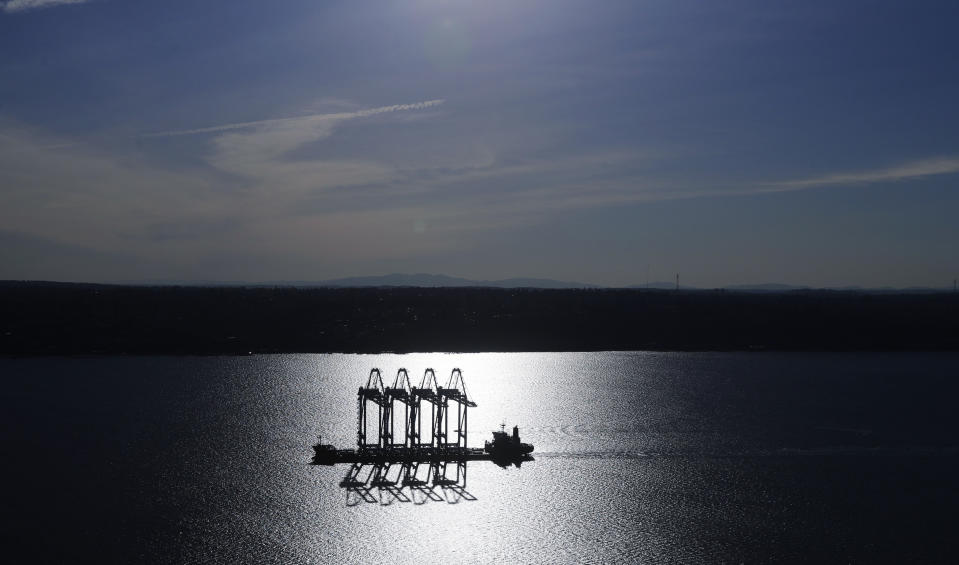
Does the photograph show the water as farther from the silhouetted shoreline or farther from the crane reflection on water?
the silhouetted shoreline

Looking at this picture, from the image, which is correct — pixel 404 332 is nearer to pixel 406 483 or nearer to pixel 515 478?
pixel 515 478

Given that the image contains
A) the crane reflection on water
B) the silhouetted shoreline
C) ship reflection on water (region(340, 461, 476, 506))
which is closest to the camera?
ship reflection on water (region(340, 461, 476, 506))

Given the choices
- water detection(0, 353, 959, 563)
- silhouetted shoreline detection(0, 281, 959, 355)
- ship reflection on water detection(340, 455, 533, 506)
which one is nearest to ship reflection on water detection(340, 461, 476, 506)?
ship reflection on water detection(340, 455, 533, 506)

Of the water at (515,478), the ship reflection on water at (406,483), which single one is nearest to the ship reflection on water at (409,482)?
the ship reflection on water at (406,483)

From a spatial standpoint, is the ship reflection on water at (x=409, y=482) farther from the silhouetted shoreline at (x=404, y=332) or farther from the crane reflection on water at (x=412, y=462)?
the silhouetted shoreline at (x=404, y=332)

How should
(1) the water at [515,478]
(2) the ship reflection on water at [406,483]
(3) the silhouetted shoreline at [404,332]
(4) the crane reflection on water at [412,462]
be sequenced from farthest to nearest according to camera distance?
(3) the silhouetted shoreline at [404,332] < (4) the crane reflection on water at [412,462] < (2) the ship reflection on water at [406,483] < (1) the water at [515,478]

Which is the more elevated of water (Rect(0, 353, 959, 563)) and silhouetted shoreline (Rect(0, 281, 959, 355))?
silhouetted shoreline (Rect(0, 281, 959, 355))

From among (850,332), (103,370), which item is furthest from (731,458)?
(850,332)

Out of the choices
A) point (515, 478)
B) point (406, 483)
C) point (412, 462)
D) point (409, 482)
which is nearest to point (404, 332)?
point (412, 462)
